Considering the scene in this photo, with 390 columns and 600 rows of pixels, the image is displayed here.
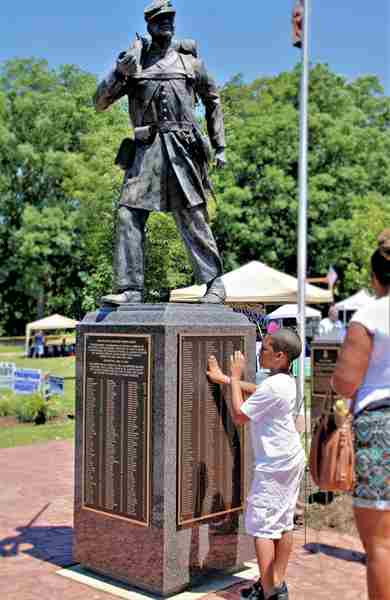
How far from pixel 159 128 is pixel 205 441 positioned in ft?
7.83

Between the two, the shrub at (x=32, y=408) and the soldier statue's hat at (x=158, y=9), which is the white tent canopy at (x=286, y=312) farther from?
the soldier statue's hat at (x=158, y=9)

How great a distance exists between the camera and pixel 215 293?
5590 millimetres

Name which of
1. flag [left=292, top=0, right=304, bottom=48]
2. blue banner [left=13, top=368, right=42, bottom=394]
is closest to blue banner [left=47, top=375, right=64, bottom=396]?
blue banner [left=13, top=368, right=42, bottom=394]

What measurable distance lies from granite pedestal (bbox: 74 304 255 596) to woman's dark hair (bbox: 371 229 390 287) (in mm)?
1862

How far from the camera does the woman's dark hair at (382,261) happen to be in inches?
128

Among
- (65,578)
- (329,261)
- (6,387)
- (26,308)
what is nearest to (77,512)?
(65,578)

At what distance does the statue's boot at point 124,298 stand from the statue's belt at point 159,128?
1.19m

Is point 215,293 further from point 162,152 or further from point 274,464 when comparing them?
point 274,464

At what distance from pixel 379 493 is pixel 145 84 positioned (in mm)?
3608

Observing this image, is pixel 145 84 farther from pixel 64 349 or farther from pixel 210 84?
pixel 64 349

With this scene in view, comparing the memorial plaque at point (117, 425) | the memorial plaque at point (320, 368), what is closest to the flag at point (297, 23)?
the memorial plaque at point (320, 368)

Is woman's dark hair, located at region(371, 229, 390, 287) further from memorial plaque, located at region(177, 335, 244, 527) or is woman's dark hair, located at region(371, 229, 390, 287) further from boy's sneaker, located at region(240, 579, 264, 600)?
boy's sneaker, located at region(240, 579, 264, 600)

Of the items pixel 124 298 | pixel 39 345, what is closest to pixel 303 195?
pixel 124 298

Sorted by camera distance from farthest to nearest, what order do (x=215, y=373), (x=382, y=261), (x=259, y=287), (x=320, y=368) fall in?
1. (x=259, y=287)
2. (x=320, y=368)
3. (x=215, y=373)
4. (x=382, y=261)
